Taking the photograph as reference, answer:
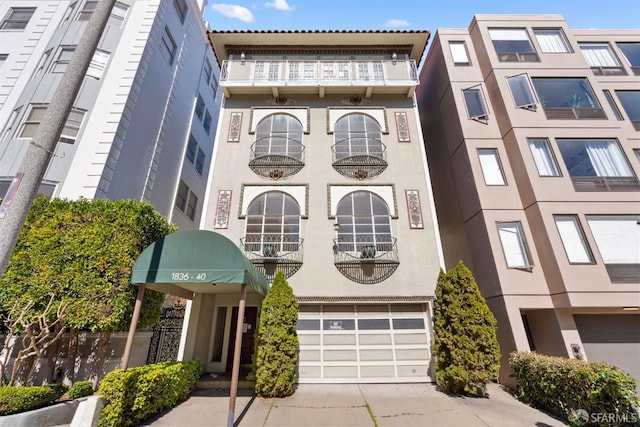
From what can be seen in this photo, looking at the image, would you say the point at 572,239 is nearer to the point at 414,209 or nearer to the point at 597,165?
the point at 597,165

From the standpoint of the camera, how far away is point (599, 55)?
13312 mm

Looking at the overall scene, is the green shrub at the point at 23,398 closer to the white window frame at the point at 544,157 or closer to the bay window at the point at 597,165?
the white window frame at the point at 544,157

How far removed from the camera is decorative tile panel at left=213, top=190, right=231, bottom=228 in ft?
34.4

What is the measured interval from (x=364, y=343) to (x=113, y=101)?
14206mm

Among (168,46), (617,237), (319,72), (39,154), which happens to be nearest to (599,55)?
(617,237)

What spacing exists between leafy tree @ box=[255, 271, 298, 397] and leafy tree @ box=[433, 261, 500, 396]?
464cm

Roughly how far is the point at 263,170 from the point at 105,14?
668 cm

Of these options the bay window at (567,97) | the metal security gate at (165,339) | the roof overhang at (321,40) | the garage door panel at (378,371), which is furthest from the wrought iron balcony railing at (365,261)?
the roof overhang at (321,40)

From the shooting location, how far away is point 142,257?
265 inches

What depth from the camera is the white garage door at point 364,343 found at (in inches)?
358

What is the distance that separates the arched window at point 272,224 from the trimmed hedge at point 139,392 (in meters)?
4.46

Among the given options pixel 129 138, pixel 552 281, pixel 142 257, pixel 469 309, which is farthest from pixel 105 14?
pixel 552 281

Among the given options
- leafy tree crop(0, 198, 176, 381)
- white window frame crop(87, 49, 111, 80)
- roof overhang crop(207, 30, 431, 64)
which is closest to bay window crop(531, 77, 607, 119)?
roof overhang crop(207, 30, 431, 64)

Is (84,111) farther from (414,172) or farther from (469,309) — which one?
(469,309)
